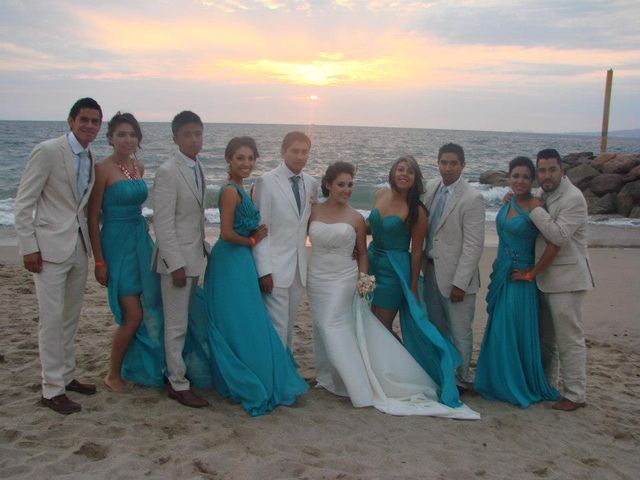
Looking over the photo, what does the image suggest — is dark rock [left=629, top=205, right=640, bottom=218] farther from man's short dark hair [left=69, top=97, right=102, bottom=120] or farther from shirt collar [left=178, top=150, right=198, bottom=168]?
man's short dark hair [left=69, top=97, right=102, bottom=120]

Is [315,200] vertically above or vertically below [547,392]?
above

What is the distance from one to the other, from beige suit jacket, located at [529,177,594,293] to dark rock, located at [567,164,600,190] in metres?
17.6

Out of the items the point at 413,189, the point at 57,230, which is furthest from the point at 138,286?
the point at 413,189

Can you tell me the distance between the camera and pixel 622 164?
2073 centimetres

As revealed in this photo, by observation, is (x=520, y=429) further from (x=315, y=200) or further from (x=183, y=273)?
(x=183, y=273)

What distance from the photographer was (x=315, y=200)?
4.84 metres

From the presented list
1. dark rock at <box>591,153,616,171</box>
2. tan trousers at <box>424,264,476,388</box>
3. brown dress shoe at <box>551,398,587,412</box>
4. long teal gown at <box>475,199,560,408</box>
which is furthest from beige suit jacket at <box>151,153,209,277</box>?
dark rock at <box>591,153,616,171</box>

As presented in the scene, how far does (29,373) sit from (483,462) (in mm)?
3639

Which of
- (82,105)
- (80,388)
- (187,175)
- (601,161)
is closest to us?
(82,105)

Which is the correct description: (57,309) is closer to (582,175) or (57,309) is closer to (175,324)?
(175,324)

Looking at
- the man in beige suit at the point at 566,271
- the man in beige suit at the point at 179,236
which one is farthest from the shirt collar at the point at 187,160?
the man in beige suit at the point at 566,271

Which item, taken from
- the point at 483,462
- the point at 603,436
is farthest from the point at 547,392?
the point at 483,462

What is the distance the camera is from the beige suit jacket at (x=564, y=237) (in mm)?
4441

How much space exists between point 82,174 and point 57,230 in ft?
1.42
